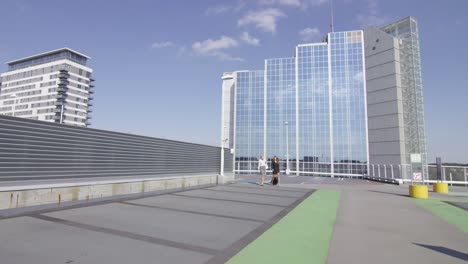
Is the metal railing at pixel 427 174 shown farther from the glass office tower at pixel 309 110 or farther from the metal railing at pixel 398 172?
the glass office tower at pixel 309 110

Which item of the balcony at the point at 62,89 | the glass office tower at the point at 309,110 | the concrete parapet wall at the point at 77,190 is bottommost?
the concrete parapet wall at the point at 77,190

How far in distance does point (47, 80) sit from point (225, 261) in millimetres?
126794

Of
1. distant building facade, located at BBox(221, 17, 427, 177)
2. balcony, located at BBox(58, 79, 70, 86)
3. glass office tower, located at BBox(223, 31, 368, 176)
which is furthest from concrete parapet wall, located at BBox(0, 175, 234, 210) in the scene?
balcony, located at BBox(58, 79, 70, 86)

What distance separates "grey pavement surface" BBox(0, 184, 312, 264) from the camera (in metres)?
3.66

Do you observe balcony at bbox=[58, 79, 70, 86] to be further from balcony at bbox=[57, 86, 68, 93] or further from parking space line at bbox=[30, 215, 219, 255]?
parking space line at bbox=[30, 215, 219, 255]

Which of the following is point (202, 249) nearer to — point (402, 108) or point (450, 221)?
point (450, 221)

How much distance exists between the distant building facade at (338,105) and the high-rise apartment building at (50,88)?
277ft

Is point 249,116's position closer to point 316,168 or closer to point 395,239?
point 316,168

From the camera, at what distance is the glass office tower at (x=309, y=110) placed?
38062 mm

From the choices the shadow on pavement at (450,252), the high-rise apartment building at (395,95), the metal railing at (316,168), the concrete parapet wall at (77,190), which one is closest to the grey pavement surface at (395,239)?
the shadow on pavement at (450,252)

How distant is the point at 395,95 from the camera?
33.9 metres

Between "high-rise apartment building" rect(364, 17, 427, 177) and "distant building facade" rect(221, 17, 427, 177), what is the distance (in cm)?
12

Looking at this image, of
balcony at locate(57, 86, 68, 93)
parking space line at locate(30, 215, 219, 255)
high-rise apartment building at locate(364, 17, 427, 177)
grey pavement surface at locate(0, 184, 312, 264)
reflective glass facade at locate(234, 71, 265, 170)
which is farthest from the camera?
balcony at locate(57, 86, 68, 93)

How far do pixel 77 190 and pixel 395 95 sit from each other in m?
37.1
